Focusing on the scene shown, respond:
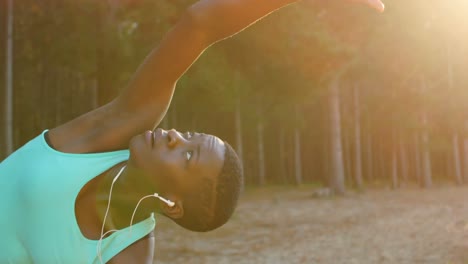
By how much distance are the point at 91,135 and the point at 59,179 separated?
0.24m

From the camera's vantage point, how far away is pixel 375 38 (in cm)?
1656

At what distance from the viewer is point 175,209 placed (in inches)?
87.7

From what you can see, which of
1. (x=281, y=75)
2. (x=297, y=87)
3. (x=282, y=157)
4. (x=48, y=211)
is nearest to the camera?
(x=48, y=211)

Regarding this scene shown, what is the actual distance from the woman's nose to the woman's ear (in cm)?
22

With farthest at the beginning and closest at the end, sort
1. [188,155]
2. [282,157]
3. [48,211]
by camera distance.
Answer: [282,157] → [188,155] → [48,211]

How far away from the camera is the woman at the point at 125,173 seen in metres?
1.99

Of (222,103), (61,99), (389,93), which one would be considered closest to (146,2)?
(222,103)

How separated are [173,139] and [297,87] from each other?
32.2 ft

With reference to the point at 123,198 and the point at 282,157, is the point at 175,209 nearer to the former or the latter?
the point at 123,198

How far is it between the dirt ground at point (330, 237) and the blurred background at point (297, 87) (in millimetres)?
28

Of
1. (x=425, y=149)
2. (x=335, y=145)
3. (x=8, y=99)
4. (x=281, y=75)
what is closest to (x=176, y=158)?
(x=281, y=75)

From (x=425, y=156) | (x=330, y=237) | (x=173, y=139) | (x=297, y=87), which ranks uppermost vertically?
(x=297, y=87)

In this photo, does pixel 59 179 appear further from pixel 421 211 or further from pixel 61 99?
pixel 61 99

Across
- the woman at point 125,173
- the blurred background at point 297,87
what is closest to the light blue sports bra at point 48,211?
the woman at point 125,173
